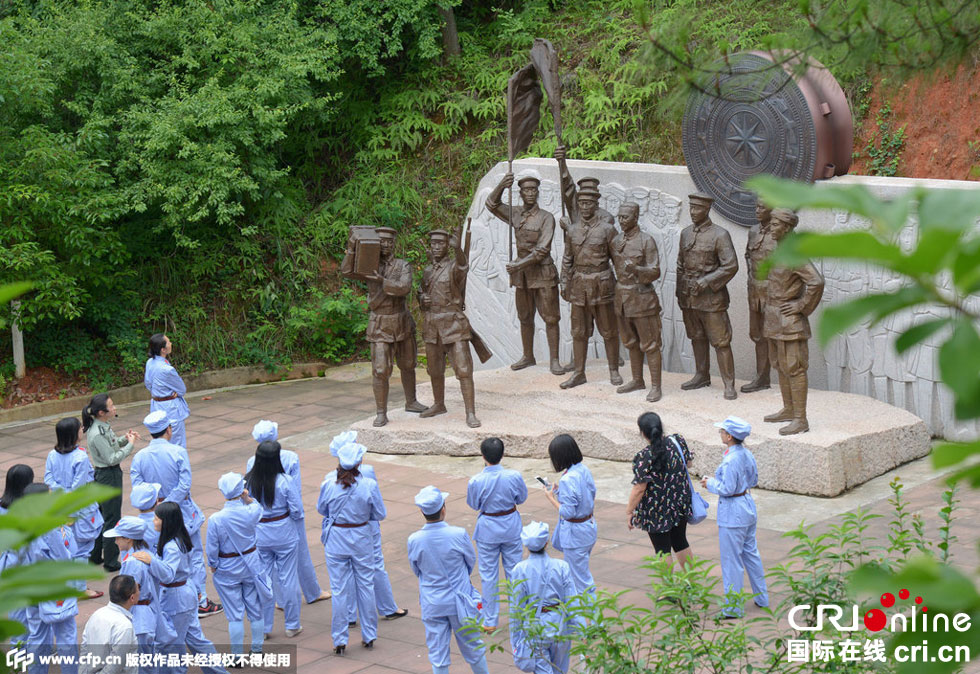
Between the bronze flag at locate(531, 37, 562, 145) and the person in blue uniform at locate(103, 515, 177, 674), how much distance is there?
679cm

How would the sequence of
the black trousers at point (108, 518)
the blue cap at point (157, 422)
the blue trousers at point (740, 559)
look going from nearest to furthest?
the blue trousers at point (740, 559)
the blue cap at point (157, 422)
the black trousers at point (108, 518)

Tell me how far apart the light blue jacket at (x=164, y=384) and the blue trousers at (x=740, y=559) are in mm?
5355

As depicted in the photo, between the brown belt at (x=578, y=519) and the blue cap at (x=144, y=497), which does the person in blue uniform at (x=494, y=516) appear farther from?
the blue cap at (x=144, y=497)

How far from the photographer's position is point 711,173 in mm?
10805

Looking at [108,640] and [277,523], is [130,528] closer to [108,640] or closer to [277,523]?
[108,640]

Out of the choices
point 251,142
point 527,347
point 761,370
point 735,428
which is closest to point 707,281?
point 761,370

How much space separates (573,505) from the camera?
21.5 ft

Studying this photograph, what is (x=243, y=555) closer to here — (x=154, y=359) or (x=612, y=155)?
(x=154, y=359)

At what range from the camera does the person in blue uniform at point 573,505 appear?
6555 millimetres

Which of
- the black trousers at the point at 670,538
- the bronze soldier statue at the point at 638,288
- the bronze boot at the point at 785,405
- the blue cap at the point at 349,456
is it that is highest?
the bronze soldier statue at the point at 638,288

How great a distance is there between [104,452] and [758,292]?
18.7 feet

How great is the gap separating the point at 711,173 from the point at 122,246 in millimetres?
7314

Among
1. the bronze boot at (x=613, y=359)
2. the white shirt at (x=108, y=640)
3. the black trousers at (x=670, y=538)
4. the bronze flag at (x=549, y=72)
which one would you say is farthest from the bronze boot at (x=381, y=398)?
the white shirt at (x=108, y=640)

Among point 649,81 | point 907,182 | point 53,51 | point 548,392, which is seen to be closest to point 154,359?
point 548,392
